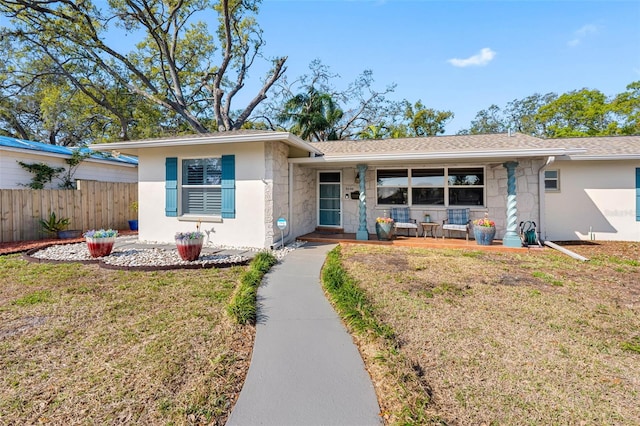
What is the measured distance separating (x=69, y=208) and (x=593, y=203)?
52.3 feet

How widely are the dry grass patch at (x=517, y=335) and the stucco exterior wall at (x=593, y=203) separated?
3.33m

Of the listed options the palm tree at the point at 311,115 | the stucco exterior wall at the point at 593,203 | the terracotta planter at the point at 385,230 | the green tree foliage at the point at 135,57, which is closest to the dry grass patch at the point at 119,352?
the terracotta planter at the point at 385,230

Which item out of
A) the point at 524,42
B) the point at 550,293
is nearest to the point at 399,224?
the point at 550,293

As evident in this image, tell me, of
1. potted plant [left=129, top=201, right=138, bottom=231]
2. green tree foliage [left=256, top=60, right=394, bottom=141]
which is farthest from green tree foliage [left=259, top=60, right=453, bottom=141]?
potted plant [left=129, top=201, right=138, bottom=231]

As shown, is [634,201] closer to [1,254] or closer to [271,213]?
[271,213]

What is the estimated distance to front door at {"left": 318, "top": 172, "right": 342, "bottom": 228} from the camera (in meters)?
9.95

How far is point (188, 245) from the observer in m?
5.69

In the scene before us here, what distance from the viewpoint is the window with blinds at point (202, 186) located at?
A: 7621 millimetres

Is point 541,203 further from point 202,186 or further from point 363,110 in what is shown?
point 363,110

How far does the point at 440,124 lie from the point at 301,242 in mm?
21528

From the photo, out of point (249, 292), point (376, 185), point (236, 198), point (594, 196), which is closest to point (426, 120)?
point (594, 196)

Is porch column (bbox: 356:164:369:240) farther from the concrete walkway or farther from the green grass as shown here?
the concrete walkway

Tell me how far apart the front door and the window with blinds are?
11.9 ft

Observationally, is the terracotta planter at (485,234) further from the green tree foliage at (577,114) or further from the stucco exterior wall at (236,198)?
the green tree foliage at (577,114)
